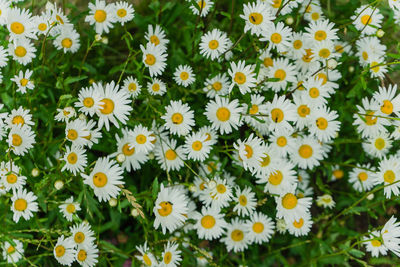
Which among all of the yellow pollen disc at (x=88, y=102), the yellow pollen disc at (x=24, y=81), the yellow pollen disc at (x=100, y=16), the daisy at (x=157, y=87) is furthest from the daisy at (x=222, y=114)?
the yellow pollen disc at (x=24, y=81)

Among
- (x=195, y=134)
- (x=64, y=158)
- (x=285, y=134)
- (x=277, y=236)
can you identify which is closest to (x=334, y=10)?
(x=285, y=134)

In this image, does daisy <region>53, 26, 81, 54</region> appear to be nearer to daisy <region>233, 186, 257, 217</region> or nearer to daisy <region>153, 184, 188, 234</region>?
daisy <region>153, 184, 188, 234</region>

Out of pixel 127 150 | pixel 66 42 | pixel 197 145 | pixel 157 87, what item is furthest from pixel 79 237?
pixel 66 42

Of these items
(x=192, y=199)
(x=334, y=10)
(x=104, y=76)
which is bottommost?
(x=192, y=199)

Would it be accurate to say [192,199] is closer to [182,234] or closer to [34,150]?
[182,234]

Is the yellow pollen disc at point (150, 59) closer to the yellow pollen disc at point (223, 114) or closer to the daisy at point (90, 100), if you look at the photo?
the daisy at point (90, 100)

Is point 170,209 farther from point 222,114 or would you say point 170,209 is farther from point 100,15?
point 100,15
